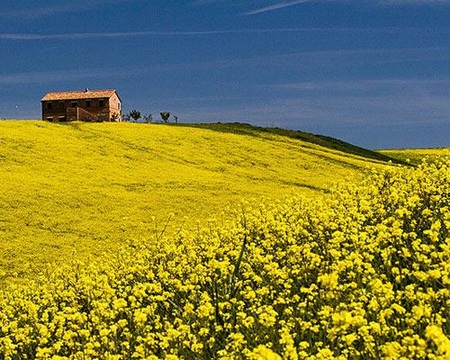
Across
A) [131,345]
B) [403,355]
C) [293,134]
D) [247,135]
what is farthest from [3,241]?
[293,134]

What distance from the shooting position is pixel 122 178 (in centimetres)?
3144

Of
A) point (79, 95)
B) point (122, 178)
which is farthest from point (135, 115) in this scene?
point (122, 178)

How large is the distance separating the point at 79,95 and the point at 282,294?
274ft

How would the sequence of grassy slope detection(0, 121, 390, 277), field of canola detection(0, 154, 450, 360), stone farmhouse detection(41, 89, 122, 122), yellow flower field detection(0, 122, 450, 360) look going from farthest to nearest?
1. stone farmhouse detection(41, 89, 122, 122)
2. grassy slope detection(0, 121, 390, 277)
3. yellow flower field detection(0, 122, 450, 360)
4. field of canola detection(0, 154, 450, 360)

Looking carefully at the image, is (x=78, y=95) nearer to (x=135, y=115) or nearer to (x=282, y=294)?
(x=135, y=115)

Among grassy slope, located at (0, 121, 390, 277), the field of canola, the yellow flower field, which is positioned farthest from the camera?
grassy slope, located at (0, 121, 390, 277)

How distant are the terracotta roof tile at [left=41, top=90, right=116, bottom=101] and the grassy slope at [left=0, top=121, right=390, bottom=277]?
133ft

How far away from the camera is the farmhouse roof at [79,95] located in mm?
88125

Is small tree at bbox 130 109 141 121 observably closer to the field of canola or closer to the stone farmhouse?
the stone farmhouse

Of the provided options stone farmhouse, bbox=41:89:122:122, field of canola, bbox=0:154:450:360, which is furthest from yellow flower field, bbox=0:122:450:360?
stone farmhouse, bbox=41:89:122:122

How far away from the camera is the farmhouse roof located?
88.1 metres

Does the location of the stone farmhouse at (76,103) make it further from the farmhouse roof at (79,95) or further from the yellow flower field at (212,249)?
the yellow flower field at (212,249)

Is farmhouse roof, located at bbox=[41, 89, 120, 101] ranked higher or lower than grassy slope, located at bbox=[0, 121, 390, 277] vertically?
higher

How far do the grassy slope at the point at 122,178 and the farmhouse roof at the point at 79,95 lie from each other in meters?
40.5
